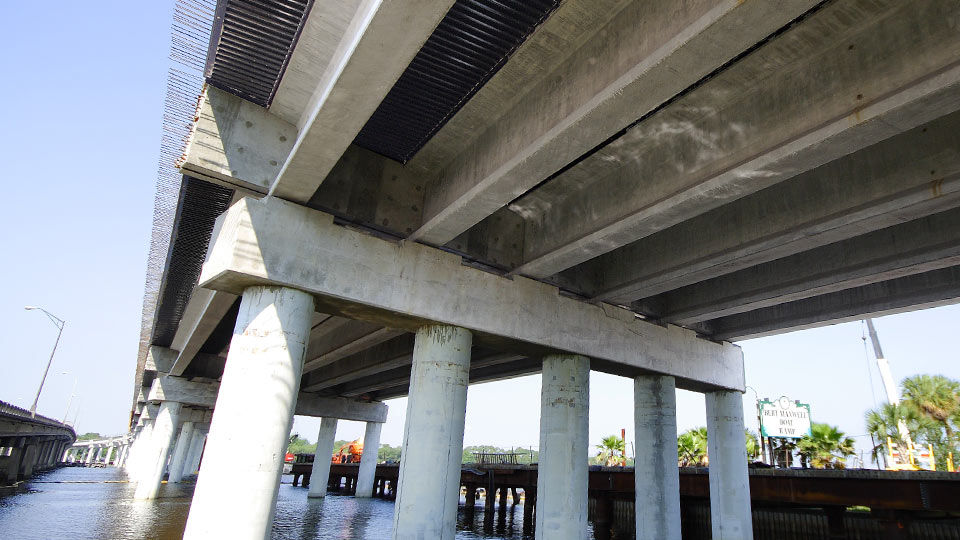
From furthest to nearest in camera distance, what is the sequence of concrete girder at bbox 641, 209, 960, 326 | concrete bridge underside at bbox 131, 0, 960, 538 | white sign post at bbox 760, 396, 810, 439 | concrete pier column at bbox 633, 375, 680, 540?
white sign post at bbox 760, 396, 810, 439, concrete pier column at bbox 633, 375, 680, 540, concrete girder at bbox 641, 209, 960, 326, concrete bridge underside at bbox 131, 0, 960, 538

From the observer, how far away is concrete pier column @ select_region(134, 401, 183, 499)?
2914cm

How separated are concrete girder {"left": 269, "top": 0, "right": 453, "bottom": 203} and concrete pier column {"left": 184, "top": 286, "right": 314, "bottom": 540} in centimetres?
247

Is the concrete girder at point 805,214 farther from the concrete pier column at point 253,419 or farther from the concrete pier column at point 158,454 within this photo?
the concrete pier column at point 158,454

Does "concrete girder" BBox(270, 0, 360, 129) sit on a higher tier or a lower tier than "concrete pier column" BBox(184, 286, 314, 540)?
higher

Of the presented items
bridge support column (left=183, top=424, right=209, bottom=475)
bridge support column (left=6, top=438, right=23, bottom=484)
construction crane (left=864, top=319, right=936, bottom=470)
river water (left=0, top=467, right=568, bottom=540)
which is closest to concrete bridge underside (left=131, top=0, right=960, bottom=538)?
river water (left=0, top=467, right=568, bottom=540)

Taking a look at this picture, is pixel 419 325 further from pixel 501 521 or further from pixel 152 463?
pixel 152 463

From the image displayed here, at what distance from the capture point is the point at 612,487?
21.8 m

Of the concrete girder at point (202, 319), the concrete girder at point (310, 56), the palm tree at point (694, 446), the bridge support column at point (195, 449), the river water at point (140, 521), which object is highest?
the concrete girder at point (310, 56)

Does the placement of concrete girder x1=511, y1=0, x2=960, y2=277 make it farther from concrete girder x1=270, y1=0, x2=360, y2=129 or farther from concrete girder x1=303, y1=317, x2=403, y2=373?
concrete girder x1=303, y1=317, x2=403, y2=373

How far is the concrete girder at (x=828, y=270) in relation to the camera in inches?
403

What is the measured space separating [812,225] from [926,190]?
5.90ft

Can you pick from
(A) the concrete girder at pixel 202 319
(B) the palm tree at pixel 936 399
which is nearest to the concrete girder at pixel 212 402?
(A) the concrete girder at pixel 202 319

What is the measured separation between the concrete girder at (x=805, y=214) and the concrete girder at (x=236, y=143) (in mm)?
7670

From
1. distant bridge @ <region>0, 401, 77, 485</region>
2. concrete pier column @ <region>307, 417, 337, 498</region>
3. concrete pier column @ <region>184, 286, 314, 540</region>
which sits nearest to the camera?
concrete pier column @ <region>184, 286, 314, 540</region>
